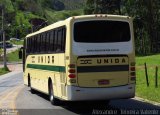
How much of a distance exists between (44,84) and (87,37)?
5185 mm

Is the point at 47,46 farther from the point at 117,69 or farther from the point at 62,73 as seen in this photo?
the point at 117,69

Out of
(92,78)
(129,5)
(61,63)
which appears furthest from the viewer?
(129,5)

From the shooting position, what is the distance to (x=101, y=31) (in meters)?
17.2

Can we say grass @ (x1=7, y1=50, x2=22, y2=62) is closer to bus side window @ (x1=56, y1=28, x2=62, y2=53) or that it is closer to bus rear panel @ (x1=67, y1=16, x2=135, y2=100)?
bus side window @ (x1=56, y1=28, x2=62, y2=53)

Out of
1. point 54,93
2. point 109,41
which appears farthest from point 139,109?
point 54,93

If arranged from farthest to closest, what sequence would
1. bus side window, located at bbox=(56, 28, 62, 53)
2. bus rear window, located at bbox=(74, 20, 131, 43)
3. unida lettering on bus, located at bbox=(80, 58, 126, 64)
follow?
A: bus side window, located at bbox=(56, 28, 62, 53) < bus rear window, located at bbox=(74, 20, 131, 43) < unida lettering on bus, located at bbox=(80, 58, 126, 64)

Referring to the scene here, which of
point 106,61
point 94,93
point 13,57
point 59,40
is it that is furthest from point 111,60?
point 13,57

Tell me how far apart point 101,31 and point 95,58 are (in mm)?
1121

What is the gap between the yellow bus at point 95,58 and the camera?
16.5 metres

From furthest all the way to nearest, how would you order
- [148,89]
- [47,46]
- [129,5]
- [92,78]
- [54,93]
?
1. [129,5]
2. [148,89]
3. [47,46]
4. [54,93]
5. [92,78]

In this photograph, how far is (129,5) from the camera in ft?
305

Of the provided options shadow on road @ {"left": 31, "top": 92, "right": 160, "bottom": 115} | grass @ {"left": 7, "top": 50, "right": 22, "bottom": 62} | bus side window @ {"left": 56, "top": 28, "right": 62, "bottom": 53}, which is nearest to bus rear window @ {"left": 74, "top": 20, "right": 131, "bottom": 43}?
bus side window @ {"left": 56, "top": 28, "right": 62, "bottom": 53}

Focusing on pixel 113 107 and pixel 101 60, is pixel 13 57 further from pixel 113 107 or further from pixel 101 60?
pixel 101 60

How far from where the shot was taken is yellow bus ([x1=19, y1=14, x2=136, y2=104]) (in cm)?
1650
